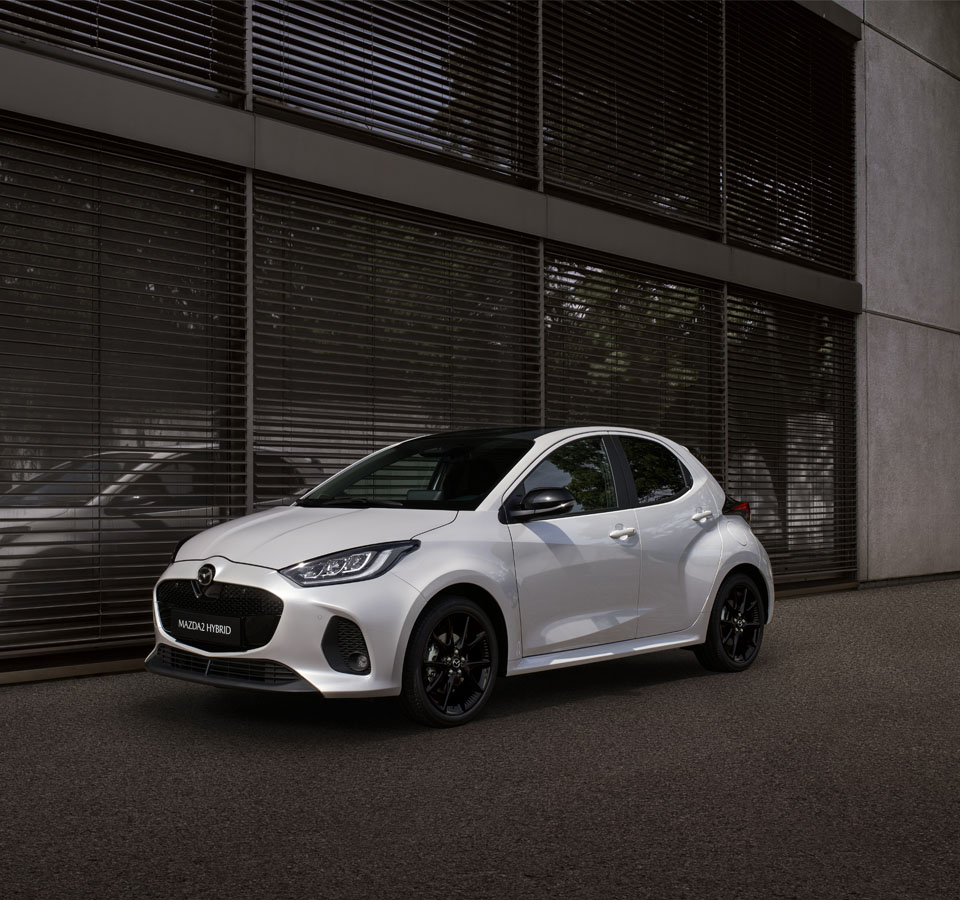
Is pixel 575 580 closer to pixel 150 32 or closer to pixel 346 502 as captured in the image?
pixel 346 502

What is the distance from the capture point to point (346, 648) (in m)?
5.79

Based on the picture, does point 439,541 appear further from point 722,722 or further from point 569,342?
point 569,342

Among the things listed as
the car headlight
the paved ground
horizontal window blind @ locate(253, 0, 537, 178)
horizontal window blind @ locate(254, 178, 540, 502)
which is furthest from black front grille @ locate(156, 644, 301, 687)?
horizontal window blind @ locate(253, 0, 537, 178)

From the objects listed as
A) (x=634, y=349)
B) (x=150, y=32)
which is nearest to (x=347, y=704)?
(x=150, y=32)

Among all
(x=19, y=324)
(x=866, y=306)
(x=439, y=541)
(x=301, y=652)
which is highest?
(x=866, y=306)

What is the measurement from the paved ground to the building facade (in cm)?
222

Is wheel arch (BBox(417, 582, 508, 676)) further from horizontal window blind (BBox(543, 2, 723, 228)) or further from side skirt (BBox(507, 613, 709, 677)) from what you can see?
horizontal window blind (BBox(543, 2, 723, 228))

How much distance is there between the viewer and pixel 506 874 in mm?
3902

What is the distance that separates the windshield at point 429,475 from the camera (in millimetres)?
6848

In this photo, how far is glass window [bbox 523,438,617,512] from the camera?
7072 millimetres

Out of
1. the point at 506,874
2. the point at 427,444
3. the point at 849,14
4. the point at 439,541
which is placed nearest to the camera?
the point at 506,874

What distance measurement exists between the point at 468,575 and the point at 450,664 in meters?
0.48

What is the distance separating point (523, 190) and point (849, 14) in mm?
7688

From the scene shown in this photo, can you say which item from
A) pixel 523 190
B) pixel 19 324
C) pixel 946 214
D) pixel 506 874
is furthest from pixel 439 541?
pixel 946 214
